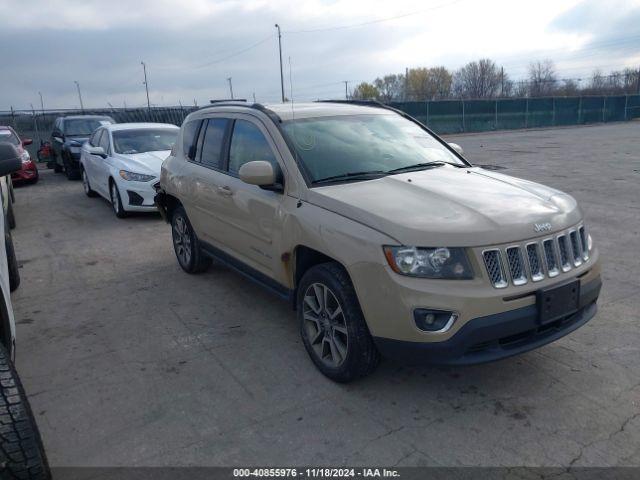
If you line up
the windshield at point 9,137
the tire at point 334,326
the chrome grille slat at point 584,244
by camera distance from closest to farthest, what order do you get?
the tire at point 334,326
the chrome grille slat at point 584,244
the windshield at point 9,137

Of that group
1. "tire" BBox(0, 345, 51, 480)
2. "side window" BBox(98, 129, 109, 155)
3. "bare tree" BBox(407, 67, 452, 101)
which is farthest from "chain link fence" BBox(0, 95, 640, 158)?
"bare tree" BBox(407, 67, 452, 101)

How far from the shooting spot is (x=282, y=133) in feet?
13.2

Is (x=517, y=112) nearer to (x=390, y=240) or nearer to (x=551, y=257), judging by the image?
(x=551, y=257)

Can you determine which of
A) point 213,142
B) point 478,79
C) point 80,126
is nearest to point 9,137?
point 80,126

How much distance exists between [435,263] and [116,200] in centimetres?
786

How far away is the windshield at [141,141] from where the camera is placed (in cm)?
988

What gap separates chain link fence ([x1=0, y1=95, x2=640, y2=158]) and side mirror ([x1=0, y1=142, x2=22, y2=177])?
2305 centimetres

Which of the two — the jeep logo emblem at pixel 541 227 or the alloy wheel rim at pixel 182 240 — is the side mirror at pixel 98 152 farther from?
the jeep logo emblem at pixel 541 227

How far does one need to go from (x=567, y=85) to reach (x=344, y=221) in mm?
63609

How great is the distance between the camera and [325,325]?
137 inches

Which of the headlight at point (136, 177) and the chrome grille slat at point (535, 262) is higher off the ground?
the headlight at point (136, 177)

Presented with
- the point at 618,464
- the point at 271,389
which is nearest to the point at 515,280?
the point at 618,464

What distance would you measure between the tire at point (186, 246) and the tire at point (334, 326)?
231cm

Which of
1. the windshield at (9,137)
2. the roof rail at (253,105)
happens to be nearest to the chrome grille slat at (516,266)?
the roof rail at (253,105)
